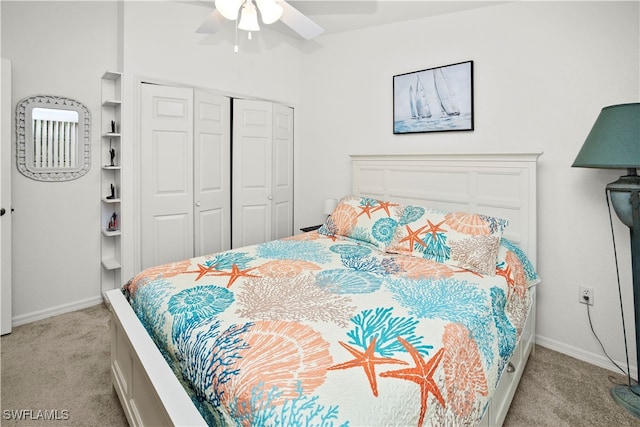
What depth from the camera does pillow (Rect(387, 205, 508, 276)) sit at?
1976mm

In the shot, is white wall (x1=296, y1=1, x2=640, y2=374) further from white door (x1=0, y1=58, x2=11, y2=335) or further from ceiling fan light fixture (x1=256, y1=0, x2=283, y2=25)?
white door (x1=0, y1=58, x2=11, y2=335)

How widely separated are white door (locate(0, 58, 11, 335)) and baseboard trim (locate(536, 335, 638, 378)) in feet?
12.8

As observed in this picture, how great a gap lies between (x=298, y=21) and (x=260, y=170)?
1830mm

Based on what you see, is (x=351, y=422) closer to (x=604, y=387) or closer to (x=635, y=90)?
(x=604, y=387)

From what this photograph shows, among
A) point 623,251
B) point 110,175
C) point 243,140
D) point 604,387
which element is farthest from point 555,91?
point 110,175

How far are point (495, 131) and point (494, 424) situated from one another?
78.2 inches

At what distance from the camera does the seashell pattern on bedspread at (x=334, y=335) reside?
96cm

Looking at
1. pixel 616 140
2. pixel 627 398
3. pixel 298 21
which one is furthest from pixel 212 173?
pixel 627 398

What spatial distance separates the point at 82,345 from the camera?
2.43 meters

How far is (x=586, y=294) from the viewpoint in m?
2.31

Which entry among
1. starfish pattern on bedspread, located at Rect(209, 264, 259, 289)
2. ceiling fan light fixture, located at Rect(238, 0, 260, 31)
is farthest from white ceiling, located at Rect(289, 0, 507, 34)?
starfish pattern on bedspread, located at Rect(209, 264, 259, 289)

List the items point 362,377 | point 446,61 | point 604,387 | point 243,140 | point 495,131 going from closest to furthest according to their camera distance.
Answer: point 362,377, point 604,387, point 495,131, point 446,61, point 243,140

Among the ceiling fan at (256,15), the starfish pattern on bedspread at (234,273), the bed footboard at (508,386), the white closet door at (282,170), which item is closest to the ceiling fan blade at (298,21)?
the ceiling fan at (256,15)

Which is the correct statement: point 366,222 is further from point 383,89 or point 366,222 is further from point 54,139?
point 54,139
